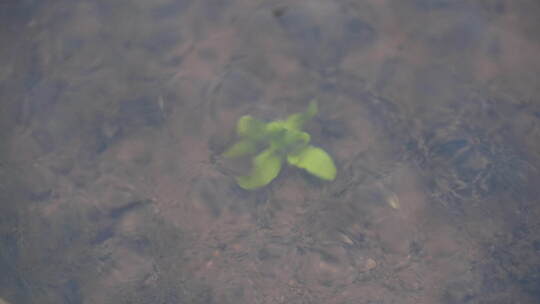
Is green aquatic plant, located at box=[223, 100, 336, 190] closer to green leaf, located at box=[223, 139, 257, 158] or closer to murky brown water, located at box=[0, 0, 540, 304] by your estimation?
green leaf, located at box=[223, 139, 257, 158]

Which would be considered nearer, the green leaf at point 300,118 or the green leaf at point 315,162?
the green leaf at point 315,162

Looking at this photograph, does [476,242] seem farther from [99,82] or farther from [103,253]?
[99,82]

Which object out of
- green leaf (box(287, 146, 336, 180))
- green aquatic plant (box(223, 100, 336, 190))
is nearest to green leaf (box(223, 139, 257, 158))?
green aquatic plant (box(223, 100, 336, 190))

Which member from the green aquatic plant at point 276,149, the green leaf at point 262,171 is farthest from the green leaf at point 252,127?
the green leaf at point 262,171

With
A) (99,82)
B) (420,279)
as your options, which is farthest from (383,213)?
(99,82)

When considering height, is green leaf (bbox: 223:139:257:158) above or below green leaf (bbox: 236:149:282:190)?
above

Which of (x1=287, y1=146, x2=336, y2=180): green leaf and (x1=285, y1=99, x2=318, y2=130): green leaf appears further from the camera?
(x1=285, y1=99, x2=318, y2=130): green leaf

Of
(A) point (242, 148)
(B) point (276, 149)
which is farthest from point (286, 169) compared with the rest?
(A) point (242, 148)

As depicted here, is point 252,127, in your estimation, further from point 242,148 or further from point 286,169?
point 286,169

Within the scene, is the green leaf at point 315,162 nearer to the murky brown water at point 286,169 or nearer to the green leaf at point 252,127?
the murky brown water at point 286,169
